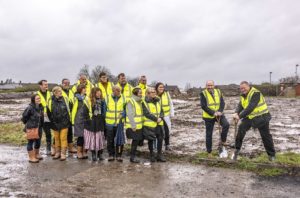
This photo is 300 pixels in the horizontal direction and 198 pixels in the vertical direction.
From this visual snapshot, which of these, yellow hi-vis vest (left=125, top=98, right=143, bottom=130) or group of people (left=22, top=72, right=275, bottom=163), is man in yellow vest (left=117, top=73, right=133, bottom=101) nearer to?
group of people (left=22, top=72, right=275, bottom=163)

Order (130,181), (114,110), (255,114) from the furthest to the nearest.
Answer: (114,110) → (255,114) → (130,181)

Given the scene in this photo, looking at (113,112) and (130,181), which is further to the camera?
(113,112)

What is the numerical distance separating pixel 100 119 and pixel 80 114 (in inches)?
23.7

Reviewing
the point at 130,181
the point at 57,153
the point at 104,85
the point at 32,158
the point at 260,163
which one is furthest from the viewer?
the point at 104,85

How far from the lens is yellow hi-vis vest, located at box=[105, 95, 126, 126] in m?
8.87

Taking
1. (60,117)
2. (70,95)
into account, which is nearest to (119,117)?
(60,117)

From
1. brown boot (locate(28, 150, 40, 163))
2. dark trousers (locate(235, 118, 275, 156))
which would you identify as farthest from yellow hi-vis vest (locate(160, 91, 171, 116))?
brown boot (locate(28, 150, 40, 163))

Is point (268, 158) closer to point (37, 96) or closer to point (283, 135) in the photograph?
point (283, 135)

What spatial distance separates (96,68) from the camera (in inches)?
3179

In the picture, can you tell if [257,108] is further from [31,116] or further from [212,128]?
[31,116]

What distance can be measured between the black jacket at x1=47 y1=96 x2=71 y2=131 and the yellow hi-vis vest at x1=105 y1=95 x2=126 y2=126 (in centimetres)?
125

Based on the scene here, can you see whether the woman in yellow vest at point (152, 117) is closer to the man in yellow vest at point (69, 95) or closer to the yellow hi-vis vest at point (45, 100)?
the man in yellow vest at point (69, 95)

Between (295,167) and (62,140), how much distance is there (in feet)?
19.4

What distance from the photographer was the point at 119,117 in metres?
8.91
